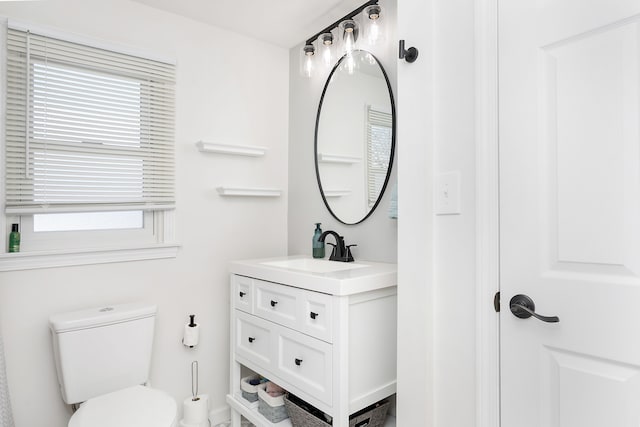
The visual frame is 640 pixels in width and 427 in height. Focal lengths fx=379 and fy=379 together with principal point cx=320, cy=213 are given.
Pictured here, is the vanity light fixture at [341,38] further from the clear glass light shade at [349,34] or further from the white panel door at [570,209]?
the white panel door at [570,209]

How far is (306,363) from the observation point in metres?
1.61

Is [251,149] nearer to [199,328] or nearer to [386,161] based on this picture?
[386,161]

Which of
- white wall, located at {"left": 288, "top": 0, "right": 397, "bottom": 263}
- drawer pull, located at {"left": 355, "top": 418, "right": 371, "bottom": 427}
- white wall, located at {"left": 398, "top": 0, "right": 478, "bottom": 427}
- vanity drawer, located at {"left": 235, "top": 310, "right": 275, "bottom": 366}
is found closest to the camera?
white wall, located at {"left": 398, "top": 0, "right": 478, "bottom": 427}

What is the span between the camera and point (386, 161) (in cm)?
198

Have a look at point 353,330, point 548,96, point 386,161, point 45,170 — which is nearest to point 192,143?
point 45,170

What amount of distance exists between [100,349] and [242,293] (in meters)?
0.69

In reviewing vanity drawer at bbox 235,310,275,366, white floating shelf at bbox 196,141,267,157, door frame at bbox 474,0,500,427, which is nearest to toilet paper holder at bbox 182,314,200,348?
vanity drawer at bbox 235,310,275,366

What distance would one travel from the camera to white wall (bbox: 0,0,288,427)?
1.78m

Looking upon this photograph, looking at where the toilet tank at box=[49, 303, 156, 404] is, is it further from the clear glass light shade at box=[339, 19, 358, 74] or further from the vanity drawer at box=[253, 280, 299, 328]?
the clear glass light shade at box=[339, 19, 358, 74]

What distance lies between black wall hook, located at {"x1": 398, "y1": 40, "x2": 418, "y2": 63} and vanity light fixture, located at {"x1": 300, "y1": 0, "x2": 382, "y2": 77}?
0.59 meters

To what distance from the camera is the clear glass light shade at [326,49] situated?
2.21 m

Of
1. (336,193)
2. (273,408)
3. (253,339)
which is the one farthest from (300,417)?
(336,193)

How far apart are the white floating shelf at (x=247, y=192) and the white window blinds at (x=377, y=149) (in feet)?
2.41

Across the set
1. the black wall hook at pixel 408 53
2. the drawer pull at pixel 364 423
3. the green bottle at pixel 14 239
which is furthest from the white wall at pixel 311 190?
the green bottle at pixel 14 239
